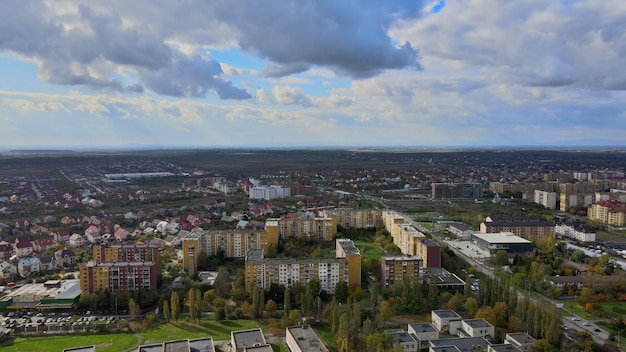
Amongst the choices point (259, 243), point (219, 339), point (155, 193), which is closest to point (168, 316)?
point (219, 339)

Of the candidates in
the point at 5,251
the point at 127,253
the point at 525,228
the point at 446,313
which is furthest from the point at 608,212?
the point at 5,251

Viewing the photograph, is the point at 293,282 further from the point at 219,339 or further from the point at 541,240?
the point at 541,240

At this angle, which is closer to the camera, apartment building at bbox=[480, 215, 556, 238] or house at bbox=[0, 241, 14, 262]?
house at bbox=[0, 241, 14, 262]

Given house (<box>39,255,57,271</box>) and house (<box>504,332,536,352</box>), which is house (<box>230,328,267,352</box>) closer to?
house (<box>504,332,536,352</box>)

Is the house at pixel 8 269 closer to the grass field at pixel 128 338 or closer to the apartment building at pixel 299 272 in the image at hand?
the grass field at pixel 128 338

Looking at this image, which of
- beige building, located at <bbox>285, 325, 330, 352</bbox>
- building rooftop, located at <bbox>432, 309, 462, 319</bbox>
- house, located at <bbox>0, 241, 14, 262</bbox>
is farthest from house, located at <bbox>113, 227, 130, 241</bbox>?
building rooftop, located at <bbox>432, 309, 462, 319</bbox>

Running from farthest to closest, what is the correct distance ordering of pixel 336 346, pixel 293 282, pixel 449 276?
pixel 449 276 → pixel 293 282 → pixel 336 346
